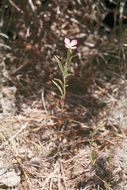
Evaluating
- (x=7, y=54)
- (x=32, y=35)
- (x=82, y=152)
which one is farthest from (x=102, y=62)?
(x=82, y=152)

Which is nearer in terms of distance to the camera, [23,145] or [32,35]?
[23,145]

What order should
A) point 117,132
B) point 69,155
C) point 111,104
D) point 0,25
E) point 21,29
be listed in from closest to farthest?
point 69,155
point 117,132
point 111,104
point 0,25
point 21,29

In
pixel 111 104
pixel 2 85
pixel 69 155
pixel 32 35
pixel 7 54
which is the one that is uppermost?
pixel 32 35

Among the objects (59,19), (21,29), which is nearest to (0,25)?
(21,29)

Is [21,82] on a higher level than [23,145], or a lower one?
higher

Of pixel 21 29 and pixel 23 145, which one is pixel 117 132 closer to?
pixel 23 145

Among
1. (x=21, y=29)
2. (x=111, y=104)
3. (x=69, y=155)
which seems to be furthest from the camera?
(x=21, y=29)
